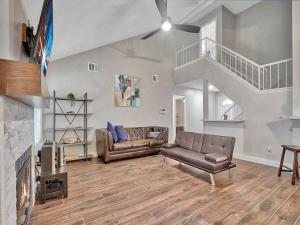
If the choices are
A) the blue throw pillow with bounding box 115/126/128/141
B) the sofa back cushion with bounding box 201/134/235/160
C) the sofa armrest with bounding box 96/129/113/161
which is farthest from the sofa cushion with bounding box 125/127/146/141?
the sofa back cushion with bounding box 201/134/235/160

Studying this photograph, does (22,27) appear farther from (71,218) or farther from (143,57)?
(143,57)

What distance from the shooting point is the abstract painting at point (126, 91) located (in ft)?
16.5

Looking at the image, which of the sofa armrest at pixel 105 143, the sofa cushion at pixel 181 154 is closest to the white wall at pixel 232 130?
the sofa cushion at pixel 181 154

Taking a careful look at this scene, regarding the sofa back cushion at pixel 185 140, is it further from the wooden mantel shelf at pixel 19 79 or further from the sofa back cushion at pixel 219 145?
the wooden mantel shelf at pixel 19 79

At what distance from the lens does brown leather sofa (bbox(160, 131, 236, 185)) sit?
8.98 ft

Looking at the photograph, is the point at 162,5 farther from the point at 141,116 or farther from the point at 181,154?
the point at 141,116

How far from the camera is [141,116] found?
5.52m

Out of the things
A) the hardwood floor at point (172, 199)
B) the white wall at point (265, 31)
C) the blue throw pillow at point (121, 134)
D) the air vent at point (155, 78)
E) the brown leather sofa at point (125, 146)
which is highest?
the white wall at point (265, 31)

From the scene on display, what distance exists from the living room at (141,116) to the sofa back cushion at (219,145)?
0.08 feet

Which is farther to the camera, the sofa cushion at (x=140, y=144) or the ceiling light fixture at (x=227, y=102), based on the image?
the ceiling light fixture at (x=227, y=102)

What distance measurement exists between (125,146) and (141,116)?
163cm

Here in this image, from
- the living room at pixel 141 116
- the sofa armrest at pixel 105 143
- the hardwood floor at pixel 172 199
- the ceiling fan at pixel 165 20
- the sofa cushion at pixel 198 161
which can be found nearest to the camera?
the living room at pixel 141 116

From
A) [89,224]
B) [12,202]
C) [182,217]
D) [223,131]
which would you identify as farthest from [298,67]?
[12,202]

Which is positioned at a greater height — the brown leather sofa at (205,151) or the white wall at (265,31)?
the white wall at (265,31)
